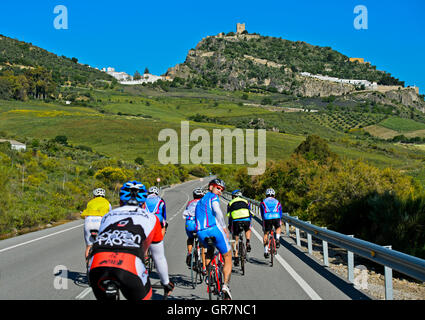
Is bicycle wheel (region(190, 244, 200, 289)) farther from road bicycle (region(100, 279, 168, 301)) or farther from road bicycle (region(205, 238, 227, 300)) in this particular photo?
road bicycle (region(100, 279, 168, 301))

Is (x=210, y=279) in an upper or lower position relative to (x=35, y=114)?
lower

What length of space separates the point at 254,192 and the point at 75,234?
23339 mm

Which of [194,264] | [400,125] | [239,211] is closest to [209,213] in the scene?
[194,264]

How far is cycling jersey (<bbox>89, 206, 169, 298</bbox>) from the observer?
4.02m

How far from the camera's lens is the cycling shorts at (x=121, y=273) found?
4.00m

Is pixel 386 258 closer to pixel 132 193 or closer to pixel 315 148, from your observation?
pixel 132 193

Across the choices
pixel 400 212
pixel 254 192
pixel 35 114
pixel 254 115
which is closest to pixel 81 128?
pixel 35 114

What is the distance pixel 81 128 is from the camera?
111250 millimetres

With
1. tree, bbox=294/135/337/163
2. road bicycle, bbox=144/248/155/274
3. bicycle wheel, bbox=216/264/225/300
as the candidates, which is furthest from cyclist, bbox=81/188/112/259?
tree, bbox=294/135/337/163

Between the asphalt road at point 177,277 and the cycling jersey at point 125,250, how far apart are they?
343 cm

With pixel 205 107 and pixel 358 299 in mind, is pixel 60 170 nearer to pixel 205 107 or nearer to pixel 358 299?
pixel 358 299

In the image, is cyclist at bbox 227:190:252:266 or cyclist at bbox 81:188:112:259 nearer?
cyclist at bbox 81:188:112:259

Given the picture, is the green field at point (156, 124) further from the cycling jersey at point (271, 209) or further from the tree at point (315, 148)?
the cycling jersey at point (271, 209)

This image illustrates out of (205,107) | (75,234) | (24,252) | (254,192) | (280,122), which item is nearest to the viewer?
(24,252)
